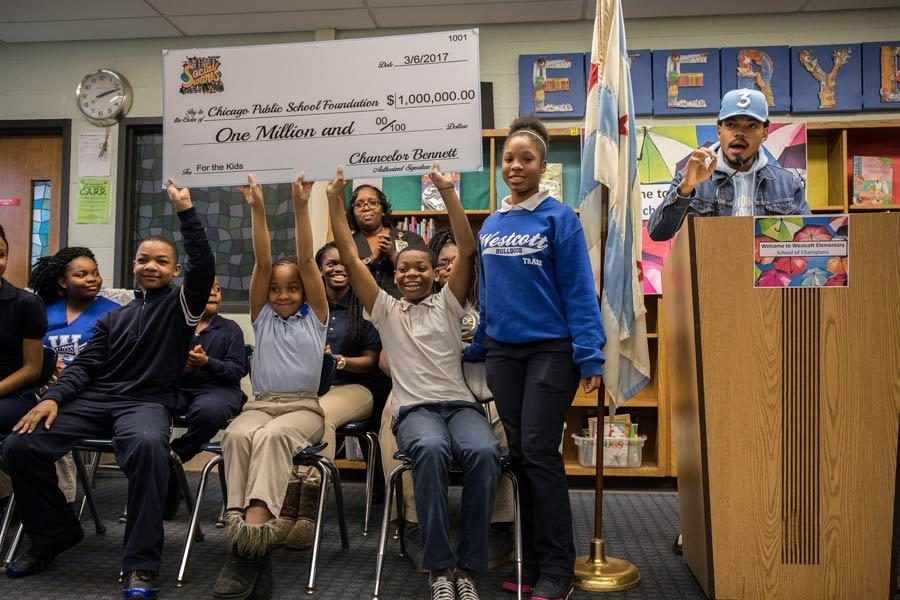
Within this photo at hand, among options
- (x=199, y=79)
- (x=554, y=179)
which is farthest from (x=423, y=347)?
(x=554, y=179)

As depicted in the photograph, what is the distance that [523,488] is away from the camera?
8.22 ft

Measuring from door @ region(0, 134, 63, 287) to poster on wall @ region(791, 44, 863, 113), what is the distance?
15.5 feet

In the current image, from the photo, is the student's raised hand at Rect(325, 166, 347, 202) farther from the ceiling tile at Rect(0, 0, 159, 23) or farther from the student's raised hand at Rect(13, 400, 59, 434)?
the ceiling tile at Rect(0, 0, 159, 23)

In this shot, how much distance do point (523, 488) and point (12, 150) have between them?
4577 mm

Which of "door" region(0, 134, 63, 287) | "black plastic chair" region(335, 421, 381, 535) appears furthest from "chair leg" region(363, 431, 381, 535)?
"door" region(0, 134, 63, 287)

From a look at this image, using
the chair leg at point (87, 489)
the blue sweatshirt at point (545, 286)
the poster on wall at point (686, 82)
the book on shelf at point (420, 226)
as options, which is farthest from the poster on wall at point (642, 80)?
the chair leg at point (87, 489)

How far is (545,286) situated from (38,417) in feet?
5.46

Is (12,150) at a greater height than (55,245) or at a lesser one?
greater

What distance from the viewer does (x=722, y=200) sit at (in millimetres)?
2787

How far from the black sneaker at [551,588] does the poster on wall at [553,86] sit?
326 centimetres

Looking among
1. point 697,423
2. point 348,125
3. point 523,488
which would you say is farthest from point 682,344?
point 348,125

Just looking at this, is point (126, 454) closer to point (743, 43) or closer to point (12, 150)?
point (12, 150)

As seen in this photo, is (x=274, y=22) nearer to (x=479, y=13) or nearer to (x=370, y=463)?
(x=479, y=13)

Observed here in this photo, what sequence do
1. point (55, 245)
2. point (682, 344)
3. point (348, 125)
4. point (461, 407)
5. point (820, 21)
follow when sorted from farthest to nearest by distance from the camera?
point (55, 245), point (820, 21), point (348, 125), point (461, 407), point (682, 344)
